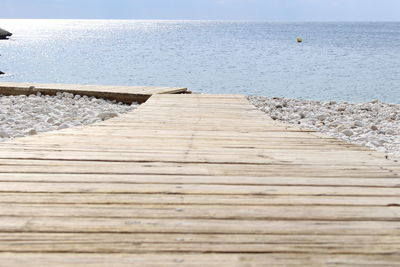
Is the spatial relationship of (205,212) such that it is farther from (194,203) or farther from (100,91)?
(100,91)

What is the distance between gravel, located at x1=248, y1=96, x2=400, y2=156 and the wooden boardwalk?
7.64ft

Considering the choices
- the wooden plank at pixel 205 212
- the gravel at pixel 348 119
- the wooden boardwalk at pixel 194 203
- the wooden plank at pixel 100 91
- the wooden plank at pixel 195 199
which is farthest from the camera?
the wooden plank at pixel 100 91

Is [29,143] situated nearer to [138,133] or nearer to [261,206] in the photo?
[138,133]

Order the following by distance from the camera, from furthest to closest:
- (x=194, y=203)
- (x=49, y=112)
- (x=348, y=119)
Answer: (x=348, y=119), (x=49, y=112), (x=194, y=203)

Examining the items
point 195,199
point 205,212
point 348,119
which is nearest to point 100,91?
point 348,119

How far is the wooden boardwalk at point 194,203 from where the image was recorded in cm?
145

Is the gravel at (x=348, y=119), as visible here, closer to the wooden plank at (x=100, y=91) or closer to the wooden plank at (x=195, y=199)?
the wooden plank at (x=100, y=91)

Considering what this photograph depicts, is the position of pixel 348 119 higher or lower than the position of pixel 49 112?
lower

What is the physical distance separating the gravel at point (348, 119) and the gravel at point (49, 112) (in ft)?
7.91

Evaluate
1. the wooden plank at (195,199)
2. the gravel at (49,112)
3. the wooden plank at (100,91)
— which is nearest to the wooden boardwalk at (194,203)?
the wooden plank at (195,199)

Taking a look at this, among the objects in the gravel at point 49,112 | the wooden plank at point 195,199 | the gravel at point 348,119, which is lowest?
the gravel at point 348,119

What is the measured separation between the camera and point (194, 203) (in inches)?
74.7

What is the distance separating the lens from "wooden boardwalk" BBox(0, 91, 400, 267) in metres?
1.45

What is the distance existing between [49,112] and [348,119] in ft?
13.9
